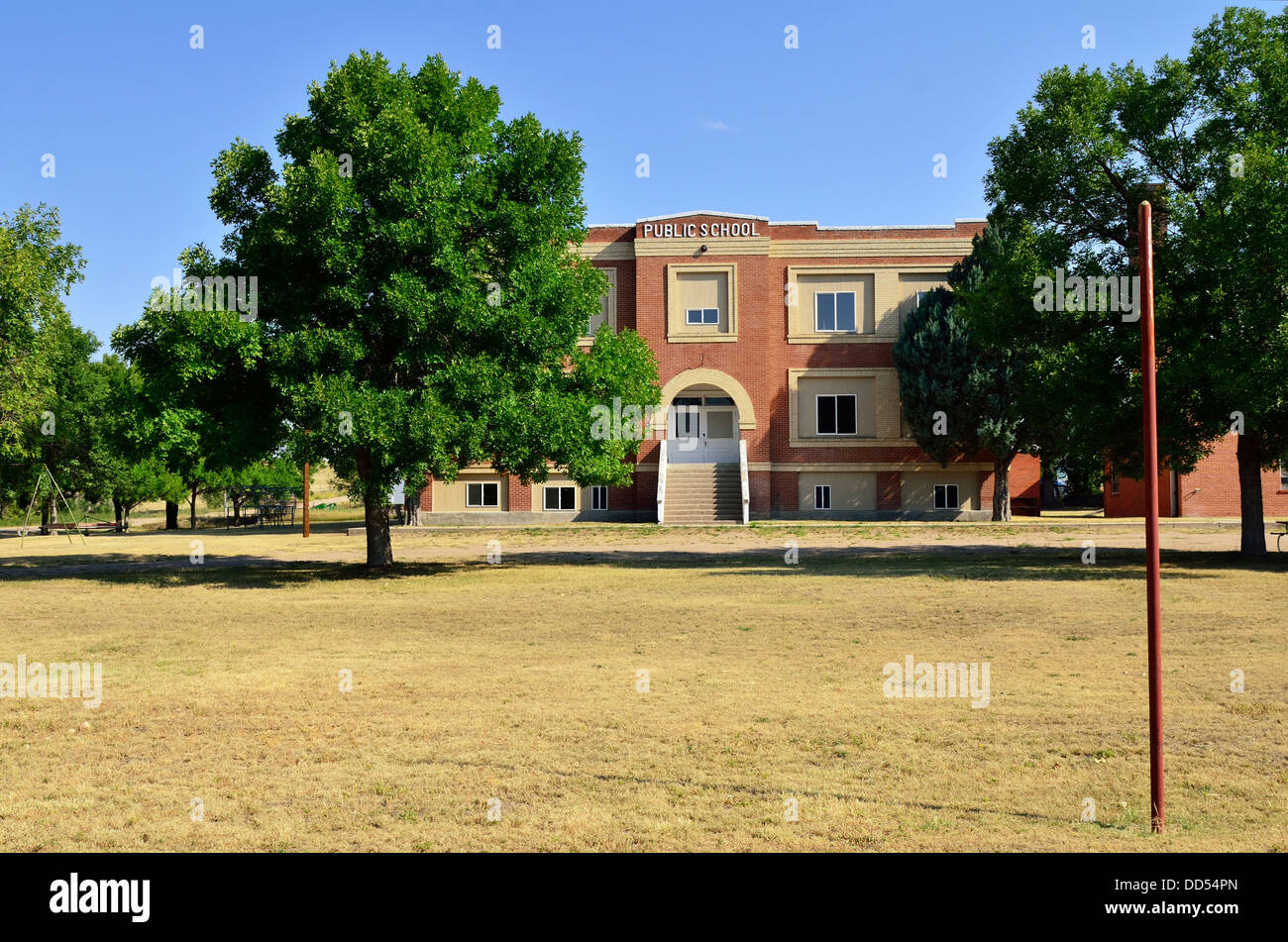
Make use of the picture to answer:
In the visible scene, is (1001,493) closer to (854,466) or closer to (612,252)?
(854,466)

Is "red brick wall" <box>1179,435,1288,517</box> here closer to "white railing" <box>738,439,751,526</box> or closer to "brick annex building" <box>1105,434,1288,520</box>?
"brick annex building" <box>1105,434,1288,520</box>

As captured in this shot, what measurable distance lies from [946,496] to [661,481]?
1219 centimetres

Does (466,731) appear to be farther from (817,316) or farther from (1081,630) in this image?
(817,316)

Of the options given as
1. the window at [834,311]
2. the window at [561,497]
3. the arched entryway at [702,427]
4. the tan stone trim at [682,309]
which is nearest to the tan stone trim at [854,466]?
the arched entryway at [702,427]

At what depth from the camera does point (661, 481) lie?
39812mm

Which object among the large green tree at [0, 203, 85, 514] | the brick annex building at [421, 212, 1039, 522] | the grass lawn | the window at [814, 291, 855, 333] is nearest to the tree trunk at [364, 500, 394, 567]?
the grass lawn

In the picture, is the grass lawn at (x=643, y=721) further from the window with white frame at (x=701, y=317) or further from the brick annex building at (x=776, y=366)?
the window with white frame at (x=701, y=317)

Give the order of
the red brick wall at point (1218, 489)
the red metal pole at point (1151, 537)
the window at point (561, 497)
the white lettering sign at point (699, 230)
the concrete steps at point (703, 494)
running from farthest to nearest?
the window at point (561, 497)
the white lettering sign at point (699, 230)
the red brick wall at point (1218, 489)
the concrete steps at point (703, 494)
the red metal pole at point (1151, 537)

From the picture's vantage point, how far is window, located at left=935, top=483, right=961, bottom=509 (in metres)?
42.0

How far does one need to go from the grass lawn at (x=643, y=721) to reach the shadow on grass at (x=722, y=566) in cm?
220

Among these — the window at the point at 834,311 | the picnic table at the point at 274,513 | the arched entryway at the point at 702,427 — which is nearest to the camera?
the window at the point at 834,311

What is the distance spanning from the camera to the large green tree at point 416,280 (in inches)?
759

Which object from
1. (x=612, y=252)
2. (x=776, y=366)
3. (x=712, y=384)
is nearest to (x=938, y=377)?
(x=776, y=366)

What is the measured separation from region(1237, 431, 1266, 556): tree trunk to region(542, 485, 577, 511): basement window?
2576 cm
